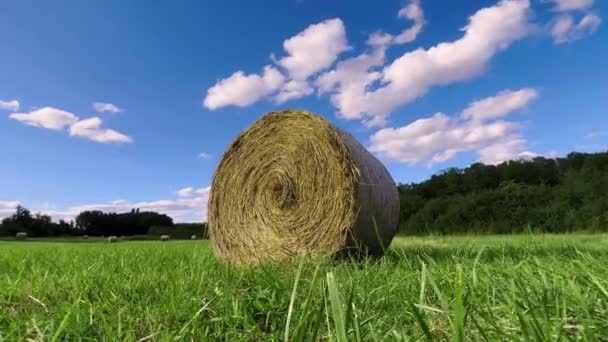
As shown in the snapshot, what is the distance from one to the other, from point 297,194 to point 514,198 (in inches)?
731

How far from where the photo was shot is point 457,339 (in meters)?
0.80

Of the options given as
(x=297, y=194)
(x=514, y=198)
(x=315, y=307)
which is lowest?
(x=315, y=307)

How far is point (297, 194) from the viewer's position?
17.6ft

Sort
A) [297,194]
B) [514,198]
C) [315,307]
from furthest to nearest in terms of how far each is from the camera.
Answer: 1. [514,198]
2. [297,194]
3. [315,307]

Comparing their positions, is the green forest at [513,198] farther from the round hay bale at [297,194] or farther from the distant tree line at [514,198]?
the round hay bale at [297,194]

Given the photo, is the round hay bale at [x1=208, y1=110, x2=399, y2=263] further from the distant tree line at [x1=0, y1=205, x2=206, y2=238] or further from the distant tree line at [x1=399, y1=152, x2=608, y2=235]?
the distant tree line at [x1=0, y1=205, x2=206, y2=238]

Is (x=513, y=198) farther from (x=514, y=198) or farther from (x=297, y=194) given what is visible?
(x=297, y=194)

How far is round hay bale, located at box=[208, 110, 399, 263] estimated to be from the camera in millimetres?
4945

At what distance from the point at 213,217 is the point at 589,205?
1790 cm

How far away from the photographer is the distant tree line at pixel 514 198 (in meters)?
19.4

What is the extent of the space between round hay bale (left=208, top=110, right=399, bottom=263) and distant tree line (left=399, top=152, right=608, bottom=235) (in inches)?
496

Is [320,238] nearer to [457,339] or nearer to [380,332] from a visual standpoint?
[380,332]

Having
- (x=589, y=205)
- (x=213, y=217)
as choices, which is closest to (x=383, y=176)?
(x=213, y=217)

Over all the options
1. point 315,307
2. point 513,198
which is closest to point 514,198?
point 513,198
